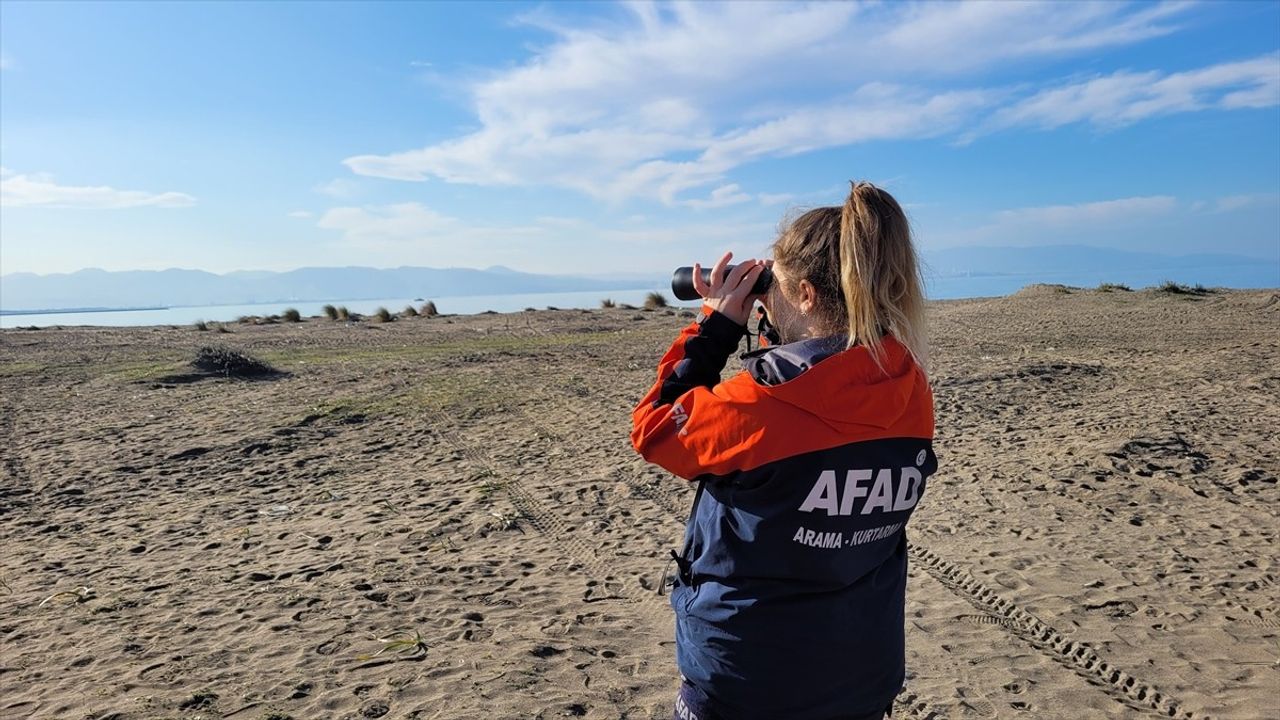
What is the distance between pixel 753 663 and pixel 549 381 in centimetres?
1176

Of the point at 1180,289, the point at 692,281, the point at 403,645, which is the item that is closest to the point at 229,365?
the point at 403,645

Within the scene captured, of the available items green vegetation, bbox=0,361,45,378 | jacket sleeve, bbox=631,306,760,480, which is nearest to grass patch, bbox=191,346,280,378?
green vegetation, bbox=0,361,45,378

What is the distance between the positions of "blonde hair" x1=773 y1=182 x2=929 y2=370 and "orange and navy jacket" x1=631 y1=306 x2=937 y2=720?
5 cm

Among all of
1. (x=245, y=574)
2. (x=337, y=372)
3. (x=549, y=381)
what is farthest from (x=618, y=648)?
(x=337, y=372)

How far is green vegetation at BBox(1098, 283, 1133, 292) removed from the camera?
827 inches

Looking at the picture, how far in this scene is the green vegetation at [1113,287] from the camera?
827 inches

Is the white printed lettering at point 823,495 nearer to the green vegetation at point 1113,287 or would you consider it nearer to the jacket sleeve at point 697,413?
the jacket sleeve at point 697,413

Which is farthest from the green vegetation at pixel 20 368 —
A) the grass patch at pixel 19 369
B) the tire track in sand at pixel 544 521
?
the tire track in sand at pixel 544 521

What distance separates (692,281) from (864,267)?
18.7 inches

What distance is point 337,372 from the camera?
48.2ft

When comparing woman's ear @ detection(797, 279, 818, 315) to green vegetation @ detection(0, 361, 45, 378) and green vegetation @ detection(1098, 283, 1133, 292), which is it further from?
green vegetation @ detection(1098, 283, 1133, 292)

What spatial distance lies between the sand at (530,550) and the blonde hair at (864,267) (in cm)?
255

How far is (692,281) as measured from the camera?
6.43ft

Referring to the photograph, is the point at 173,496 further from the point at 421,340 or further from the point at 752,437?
the point at 421,340
